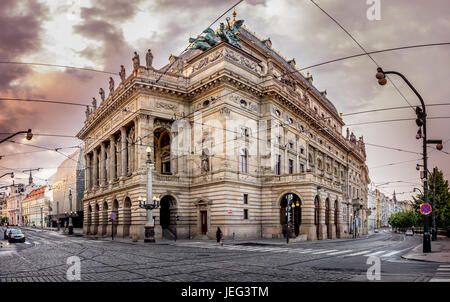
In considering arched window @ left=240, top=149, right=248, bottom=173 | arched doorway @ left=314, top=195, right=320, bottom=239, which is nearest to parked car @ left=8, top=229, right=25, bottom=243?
arched window @ left=240, top=149, right=248, bottom=173

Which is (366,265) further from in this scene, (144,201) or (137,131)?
(137,131)

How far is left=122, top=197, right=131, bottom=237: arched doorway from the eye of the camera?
141 ft

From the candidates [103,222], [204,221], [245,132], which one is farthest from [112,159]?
[245,132]

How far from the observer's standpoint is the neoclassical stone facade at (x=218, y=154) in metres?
38.1

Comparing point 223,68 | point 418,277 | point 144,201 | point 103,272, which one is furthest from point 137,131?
point 418,277

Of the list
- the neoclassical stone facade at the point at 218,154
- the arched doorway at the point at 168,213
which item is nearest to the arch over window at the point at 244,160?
the neoclassical stone facade at the point at 218,154

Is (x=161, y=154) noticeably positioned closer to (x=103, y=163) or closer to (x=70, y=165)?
(x=103, y=163)

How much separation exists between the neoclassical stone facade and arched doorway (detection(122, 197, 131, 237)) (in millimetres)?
122

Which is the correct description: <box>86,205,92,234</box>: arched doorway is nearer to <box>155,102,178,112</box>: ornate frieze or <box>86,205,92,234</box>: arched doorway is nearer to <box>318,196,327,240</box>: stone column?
<box>155,102,178,112</box>: ornate frieze

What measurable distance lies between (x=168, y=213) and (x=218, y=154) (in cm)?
1041

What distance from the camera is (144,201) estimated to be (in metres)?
35.8

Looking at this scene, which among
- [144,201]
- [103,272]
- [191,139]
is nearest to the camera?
[103,272]

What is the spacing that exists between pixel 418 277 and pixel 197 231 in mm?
29781

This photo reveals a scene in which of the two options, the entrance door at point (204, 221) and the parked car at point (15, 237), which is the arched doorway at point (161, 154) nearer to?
the entrance door at point (204, 221)
